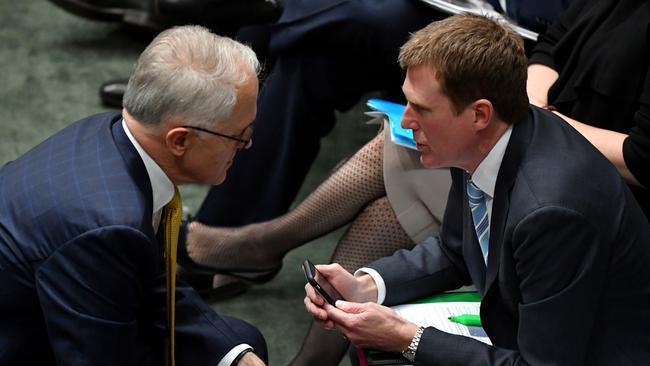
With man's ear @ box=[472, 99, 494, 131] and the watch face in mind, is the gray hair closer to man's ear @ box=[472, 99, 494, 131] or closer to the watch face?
man's ear @ box=[472, 99, 494, 131]

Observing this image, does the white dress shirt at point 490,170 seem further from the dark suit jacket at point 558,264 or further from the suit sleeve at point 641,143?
the suit sleeve at point 641,143

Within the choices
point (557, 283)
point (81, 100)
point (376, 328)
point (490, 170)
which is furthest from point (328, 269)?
point (81, 100)

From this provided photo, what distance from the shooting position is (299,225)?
2.65m

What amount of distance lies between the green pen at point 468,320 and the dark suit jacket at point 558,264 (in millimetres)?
131

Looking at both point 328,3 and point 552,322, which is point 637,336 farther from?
point 328,3

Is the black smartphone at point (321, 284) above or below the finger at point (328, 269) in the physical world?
below

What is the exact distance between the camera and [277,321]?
9.15ft

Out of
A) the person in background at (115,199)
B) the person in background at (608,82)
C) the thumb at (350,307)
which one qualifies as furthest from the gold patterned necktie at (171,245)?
the person in background at (608,82)

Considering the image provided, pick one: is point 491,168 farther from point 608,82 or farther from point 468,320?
point 608,82

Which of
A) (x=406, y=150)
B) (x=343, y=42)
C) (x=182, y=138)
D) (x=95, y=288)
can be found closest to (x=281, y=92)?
(x=343, y=42)

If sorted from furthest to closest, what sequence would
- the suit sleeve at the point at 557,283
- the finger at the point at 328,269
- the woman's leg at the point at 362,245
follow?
the woman's leg at the point at 362,245 → the finger at the point at 328,269 → the suit sleeve at the point at 557,283

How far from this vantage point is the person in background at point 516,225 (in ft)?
5.72

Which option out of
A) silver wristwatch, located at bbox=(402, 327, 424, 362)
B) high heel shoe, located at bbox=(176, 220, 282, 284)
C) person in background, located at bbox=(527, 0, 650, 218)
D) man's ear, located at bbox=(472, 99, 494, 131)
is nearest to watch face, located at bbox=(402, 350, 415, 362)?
silver wristwatch, located at bbox=(402, 327, 424, 362)

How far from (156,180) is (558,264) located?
73 centimetres
